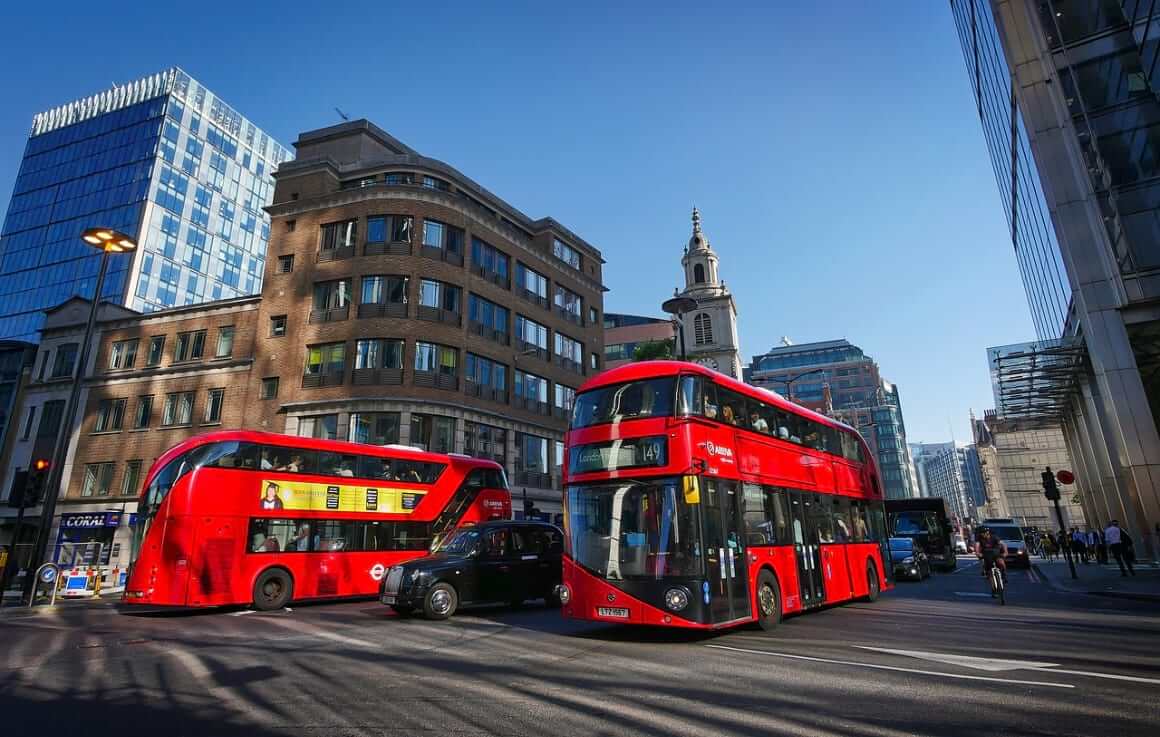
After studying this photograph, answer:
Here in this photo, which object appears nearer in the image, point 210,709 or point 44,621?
point 210,709

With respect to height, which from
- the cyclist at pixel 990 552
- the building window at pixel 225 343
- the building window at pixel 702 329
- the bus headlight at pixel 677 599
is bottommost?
the bus headlight at pixel 677 599

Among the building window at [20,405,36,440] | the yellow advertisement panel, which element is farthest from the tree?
the building window at [20,405,36,440]

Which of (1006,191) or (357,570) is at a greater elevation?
(1006,191)

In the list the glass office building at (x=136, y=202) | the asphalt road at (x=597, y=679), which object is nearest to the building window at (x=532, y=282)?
the asphalt road at (x=597, y=679)

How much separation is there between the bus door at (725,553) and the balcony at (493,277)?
27.7 m

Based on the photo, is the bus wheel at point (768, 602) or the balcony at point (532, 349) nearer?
the bus wheel at point (768, 602)

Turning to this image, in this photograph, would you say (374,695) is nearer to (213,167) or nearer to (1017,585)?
(1017,585)

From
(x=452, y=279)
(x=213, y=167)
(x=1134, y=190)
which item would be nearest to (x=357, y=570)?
(x=452, y=279)

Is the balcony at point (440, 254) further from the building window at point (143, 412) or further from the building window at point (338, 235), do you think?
the building window at point (143, 412)

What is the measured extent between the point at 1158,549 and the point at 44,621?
108 feet

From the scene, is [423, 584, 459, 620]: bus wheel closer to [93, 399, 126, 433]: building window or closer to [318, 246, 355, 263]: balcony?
[318, 246, 355, 263]: balcony

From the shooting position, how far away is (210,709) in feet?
18.5

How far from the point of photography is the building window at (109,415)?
35969 mm

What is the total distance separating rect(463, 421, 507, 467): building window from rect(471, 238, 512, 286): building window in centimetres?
921
